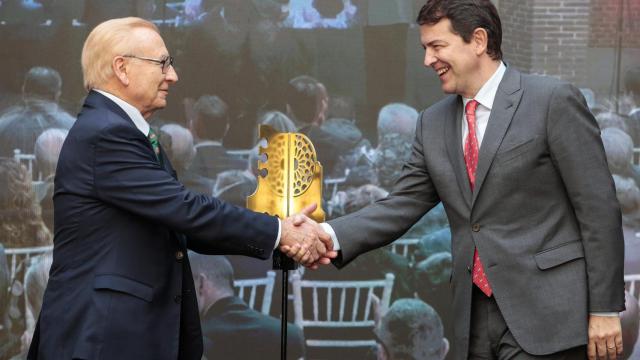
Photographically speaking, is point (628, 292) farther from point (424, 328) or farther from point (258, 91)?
point (258, 91)

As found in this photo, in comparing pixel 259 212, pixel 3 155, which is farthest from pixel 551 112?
pixel 3 155

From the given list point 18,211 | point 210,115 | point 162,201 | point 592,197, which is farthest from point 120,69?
point 18,211

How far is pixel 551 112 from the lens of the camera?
316 centimetres

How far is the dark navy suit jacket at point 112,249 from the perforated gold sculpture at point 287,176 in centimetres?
52

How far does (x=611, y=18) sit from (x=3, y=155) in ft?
10.9

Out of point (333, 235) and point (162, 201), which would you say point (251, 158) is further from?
point (162, 201)

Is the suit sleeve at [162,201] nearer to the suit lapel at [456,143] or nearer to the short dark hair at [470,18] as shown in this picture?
the suit lapel at [456,143]

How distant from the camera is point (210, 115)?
17.4 ft

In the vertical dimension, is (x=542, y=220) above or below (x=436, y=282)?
above

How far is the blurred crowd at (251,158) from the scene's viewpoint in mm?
5270

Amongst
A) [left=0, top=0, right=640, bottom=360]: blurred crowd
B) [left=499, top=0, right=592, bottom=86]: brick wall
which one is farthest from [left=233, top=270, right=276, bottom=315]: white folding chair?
[left=499, top=0, right=592, bottom=86]: brick wall

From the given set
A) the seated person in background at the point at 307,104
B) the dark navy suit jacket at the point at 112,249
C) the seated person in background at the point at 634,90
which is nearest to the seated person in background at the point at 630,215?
the seated person in background at the point at 634,90

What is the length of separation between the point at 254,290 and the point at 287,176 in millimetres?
1823

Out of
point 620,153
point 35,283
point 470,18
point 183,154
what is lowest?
point 35,283
